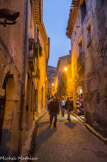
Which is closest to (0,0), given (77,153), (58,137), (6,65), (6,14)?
(6,14)

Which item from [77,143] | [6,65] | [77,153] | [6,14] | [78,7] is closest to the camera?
[6,14]

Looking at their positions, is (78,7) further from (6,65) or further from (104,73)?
(6,65)

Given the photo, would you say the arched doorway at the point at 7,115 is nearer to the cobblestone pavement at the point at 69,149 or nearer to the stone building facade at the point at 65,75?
the cobblestone pavement at the point at 69,149

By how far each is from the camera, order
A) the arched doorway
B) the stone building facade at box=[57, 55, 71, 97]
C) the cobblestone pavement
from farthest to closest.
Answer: the stone building facade at box=[57, 55, 71, 97], the cobblestone pavement, the arched doorway

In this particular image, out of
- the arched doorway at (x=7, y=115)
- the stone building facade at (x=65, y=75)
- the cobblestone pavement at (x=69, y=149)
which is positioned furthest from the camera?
the stone building facade at (x=65, y=75)

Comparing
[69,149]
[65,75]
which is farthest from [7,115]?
[65,75]

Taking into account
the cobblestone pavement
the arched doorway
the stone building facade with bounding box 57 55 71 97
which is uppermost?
the stone building facade with bounding box 57 55 71 97

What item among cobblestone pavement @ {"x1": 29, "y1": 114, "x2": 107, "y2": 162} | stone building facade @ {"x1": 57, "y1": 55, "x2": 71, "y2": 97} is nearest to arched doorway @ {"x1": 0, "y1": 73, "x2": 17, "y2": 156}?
cobblestone pavement @ {"x1": 29, "y1": 114, "x2": 107, "y2": 162}

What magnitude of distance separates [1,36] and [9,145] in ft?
7.95

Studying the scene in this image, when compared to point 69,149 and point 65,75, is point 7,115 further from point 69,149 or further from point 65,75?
point 65,75

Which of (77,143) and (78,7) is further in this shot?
(78,7)

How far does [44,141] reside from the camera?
193 inches

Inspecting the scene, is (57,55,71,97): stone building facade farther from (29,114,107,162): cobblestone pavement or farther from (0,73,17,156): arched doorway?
(0,73,17,156): arched doorway

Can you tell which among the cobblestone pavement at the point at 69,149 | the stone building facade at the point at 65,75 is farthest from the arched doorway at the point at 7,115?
the stone building facade at the point at 65,75
